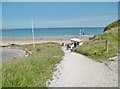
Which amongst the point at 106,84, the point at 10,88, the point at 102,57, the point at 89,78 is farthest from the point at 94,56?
the point at 10,88

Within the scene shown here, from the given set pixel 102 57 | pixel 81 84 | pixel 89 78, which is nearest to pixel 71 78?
pixel 89 78

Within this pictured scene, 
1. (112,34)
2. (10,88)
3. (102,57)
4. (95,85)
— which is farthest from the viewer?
(112,34)

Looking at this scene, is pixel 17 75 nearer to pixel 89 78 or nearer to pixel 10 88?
pixel 10 88

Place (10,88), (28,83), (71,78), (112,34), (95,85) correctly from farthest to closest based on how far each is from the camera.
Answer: (112,34), (71,78), (95,85), (28,83), (10,88)

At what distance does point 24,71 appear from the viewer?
16.5 metres

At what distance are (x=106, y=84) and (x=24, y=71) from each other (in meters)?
3.63

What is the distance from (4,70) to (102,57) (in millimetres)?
17267

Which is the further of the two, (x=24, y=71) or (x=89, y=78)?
(x=89, y=78)

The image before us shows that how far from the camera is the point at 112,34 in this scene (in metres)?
50.0

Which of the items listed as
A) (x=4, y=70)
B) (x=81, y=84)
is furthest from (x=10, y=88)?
(x=81, y=84)

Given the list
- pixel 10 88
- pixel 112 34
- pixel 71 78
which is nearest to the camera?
pixel 10 88

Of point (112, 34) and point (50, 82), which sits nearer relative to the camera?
point (50, 82)

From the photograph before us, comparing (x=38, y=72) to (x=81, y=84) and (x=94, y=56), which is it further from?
(x=94, y=56)

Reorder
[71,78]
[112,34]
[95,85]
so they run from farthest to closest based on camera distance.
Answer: [112,34] → [71,78] → [95,85]
